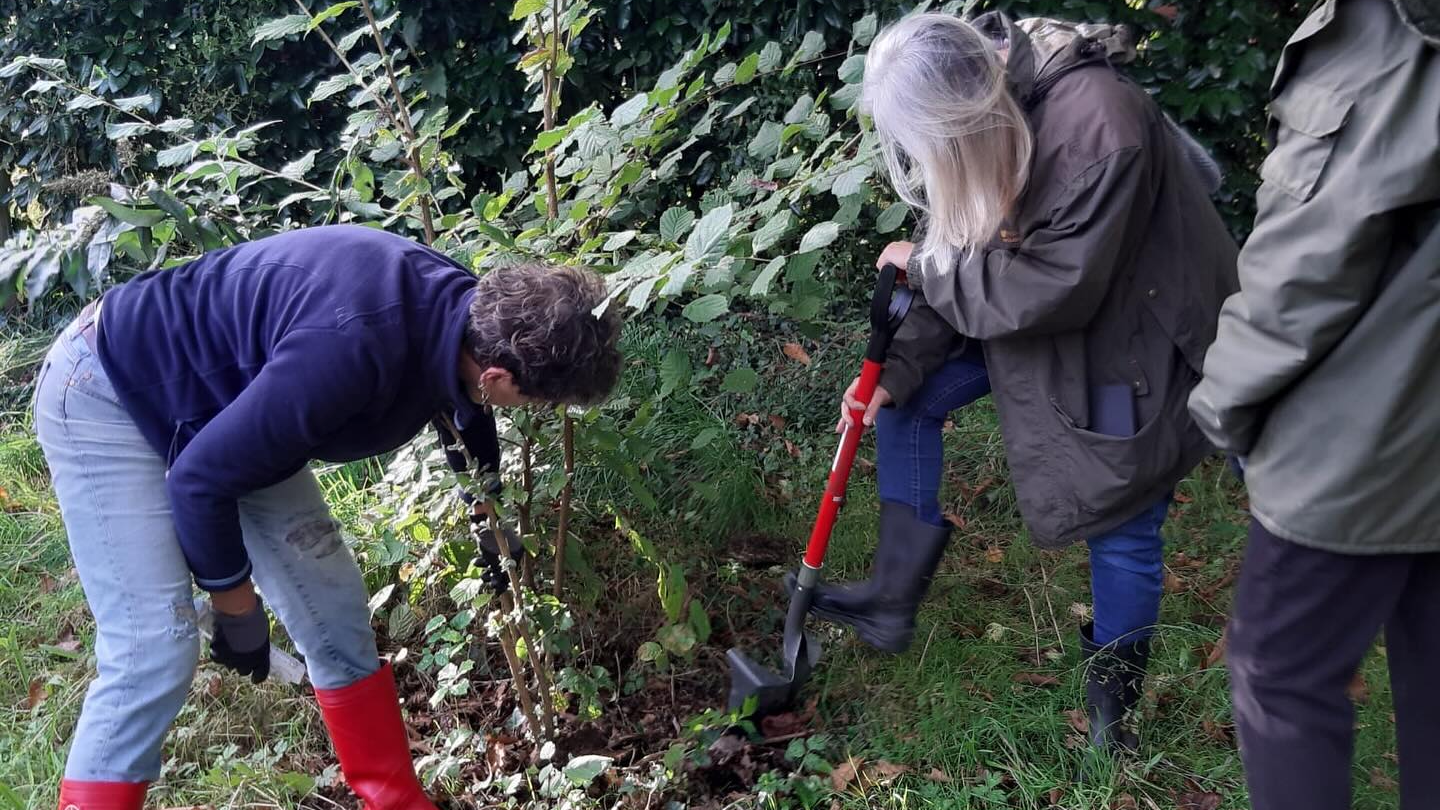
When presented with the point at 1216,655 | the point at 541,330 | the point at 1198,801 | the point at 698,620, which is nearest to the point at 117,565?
the point at 541,330

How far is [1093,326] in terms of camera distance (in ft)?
7.06

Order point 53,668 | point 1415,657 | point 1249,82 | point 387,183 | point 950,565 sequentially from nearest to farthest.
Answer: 1. point 1415,657
2. point 387,183
3. point 53,668
4. point 950,565
5. point 1249,82

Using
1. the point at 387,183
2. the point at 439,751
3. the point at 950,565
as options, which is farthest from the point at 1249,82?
the point at 439,751

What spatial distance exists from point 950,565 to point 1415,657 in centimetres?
170

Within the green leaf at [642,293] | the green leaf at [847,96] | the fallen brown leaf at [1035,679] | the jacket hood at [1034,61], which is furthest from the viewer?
the fallen brown leaf at [1035,679]

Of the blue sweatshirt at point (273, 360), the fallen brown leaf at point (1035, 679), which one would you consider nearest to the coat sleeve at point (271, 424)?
the blue sweatshirt at point (273, 360)

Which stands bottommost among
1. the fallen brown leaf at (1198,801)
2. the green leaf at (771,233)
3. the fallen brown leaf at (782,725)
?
the fallen brown leaf at (782,725)

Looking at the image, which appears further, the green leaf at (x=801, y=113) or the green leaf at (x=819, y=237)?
the green leaf at (x=801, y=113)

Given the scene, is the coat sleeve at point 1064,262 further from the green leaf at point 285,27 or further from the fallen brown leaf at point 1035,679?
the green leaf at point 285,27

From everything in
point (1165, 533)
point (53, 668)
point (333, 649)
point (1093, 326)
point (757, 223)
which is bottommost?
point (1165, 533)

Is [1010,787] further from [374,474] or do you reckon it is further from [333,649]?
[374,474]

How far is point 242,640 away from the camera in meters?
2.15

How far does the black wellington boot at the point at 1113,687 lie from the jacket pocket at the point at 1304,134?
1221 mm

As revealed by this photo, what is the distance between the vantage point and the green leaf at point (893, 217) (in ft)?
7.36
